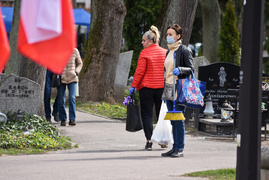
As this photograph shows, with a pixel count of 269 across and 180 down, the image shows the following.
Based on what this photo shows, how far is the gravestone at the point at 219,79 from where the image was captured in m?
15.2

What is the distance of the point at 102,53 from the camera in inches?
792

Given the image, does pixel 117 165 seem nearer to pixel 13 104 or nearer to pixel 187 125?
pixel 13 104

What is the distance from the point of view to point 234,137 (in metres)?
12.8

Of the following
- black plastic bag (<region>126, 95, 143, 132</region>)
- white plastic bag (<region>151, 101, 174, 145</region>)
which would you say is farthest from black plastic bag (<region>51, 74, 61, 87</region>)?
white plastic bag (<region>151, 101, 174, 145</region>)

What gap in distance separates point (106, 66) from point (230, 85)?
5.83 metres

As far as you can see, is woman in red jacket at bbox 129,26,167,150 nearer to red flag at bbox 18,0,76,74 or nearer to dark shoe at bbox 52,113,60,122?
dark shoe at bbox 52,113,60,122

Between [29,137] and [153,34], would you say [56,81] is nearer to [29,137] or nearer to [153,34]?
[29,137]

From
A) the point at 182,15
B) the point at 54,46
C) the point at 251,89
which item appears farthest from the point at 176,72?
the point at 182,15

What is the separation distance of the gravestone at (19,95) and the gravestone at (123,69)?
11865 mm

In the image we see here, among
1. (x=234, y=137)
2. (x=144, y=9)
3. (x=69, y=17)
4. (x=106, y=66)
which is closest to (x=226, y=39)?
(x=144, y=9)

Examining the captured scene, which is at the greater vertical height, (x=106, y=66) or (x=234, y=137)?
(x=106, y=66)

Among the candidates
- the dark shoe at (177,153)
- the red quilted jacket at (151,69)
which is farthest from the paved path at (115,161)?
the red quilted jacket at (151,69)

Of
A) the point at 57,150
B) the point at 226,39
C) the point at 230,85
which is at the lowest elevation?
the point at 57,150

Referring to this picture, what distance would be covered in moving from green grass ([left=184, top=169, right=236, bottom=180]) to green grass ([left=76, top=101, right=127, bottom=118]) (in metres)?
9.19
